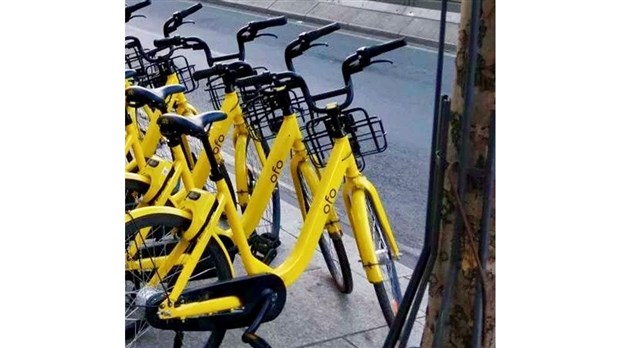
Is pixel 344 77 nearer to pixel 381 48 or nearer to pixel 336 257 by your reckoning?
pixel 381 48

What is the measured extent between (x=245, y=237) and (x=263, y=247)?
0.75 m

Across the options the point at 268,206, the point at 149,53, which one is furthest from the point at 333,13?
the point at 268,206

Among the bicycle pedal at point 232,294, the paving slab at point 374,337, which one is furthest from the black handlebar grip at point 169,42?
the paving slab at point 374,337

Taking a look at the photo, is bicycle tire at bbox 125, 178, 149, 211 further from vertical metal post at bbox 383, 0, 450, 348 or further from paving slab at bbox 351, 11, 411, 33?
paving slab at bbox 351, 11, 411, 33

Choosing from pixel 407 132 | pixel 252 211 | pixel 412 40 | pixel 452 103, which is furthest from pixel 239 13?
pixel 452 103

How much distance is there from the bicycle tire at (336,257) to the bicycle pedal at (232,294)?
688mm

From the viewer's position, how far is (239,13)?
19266 millimetres

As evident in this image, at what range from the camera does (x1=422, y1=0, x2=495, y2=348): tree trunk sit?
7.53 feet

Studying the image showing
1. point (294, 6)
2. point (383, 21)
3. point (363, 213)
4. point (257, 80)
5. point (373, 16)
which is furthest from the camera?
point (294, 6)

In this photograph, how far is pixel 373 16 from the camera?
53.6 ft

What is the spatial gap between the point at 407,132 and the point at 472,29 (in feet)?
22.1

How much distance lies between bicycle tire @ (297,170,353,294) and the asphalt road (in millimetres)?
709

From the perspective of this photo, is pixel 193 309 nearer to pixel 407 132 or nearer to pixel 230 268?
pixel 230 268

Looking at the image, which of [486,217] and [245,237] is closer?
[486,217]
